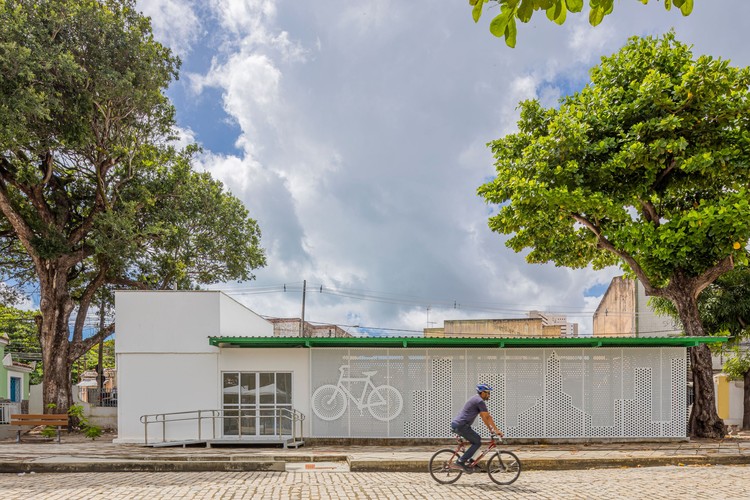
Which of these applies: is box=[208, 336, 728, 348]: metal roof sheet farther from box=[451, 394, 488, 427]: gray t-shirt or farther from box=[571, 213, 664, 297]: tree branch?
box=[451, 394, 488, 427]: gray t-shirt

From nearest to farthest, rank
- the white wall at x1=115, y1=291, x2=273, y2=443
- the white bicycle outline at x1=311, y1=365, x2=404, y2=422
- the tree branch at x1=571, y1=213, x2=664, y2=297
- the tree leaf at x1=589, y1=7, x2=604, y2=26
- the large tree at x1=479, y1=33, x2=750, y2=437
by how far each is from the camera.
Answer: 1. the tree leaf at x1=589, y1=7, x2=604, y2=26
2. the large tree at x1=479, y1=33, x2=750, y2=437
3. the white bicycle outline at x1=311, y1=365, x2=404, y2=422
4. the white wall at x1=115, y1=291, x2=273, y2=443
5. the tree branch at x1=571, y1=213, x2=664, y2=297

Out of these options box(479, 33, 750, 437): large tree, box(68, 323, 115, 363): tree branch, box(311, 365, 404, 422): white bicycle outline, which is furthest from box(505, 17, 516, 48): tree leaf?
box(68, 323, 115, 363): tree branch

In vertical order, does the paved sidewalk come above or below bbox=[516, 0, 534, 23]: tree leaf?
below

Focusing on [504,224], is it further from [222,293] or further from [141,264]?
[141,264]

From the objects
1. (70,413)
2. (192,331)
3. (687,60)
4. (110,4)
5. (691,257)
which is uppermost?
(110,4)

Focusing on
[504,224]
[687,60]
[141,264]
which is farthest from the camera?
[141,264]

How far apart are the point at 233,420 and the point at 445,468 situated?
27.5ft

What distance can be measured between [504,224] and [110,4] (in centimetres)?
1510

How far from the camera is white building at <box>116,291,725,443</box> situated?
58.9 ft

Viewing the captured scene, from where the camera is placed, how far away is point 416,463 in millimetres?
13617

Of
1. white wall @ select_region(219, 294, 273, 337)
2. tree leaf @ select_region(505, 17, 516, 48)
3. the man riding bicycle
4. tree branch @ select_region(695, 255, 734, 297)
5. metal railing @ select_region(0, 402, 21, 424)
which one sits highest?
tree leaf @ select_region(505, 17, 516, 48)

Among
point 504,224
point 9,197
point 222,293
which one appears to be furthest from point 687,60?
point 9,197

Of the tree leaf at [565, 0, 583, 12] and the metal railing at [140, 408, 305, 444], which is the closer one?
the tree leaf at [565, 0, 583, 12]

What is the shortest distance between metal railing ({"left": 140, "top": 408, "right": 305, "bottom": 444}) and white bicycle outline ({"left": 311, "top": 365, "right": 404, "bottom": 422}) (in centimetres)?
62
